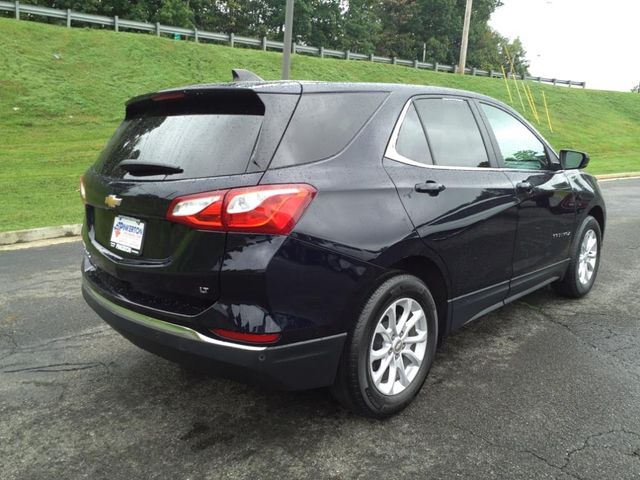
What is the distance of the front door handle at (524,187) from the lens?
3.82m

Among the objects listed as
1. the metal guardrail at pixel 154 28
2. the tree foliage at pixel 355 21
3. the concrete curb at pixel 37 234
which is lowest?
the concrete curb at pixel 37 234

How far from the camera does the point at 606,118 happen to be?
107ft

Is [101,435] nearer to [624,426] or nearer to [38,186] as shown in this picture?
[624,426]

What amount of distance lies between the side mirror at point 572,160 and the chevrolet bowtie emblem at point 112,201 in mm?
3475

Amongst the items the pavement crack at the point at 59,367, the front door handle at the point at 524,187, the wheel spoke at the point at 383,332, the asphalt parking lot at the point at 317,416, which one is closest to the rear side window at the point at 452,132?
the front door handle at the point at 524,187

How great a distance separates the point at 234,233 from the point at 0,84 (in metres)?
19.6

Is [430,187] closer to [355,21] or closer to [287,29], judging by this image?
[287,29]

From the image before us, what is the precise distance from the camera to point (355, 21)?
5984cm

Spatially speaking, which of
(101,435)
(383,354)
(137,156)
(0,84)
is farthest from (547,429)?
(0,84)

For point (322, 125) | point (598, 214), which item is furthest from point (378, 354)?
point (598, 214)

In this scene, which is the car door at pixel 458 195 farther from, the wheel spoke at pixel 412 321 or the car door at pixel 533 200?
the wheel spoke at pixel 412 321

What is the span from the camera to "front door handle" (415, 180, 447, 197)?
299cm

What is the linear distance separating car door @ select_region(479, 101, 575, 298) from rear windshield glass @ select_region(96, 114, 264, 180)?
6.53 feet

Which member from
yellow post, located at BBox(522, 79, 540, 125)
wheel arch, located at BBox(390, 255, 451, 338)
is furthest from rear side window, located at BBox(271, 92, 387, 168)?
yellow post, located at BBox(522, 79, 540, 125)
